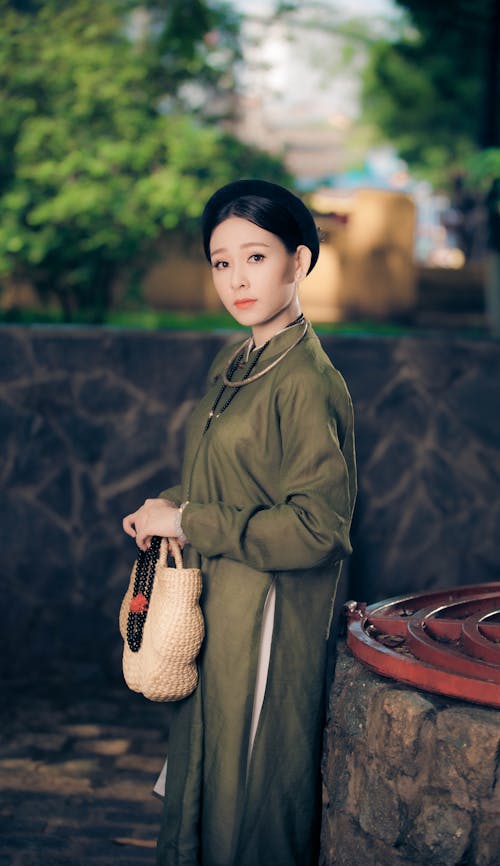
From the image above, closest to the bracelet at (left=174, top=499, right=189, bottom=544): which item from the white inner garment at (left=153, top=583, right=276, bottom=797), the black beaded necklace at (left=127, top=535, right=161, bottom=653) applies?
the black beaded necklace at (left=127, top=535, right=161, bottom=653)

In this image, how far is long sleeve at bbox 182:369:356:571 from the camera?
8.44ft

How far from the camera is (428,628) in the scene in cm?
289

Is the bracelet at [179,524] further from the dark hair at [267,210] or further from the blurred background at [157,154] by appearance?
the blurred background at [157,154]

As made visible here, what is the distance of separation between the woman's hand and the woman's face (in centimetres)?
A: 52

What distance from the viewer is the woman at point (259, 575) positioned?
8.69ft

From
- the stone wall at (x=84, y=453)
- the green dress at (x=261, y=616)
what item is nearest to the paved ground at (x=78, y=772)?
the stone wall at (x=84, y=453)

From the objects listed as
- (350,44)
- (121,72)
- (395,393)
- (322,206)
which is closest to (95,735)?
(395,393)

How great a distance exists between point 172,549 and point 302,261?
2.66ft

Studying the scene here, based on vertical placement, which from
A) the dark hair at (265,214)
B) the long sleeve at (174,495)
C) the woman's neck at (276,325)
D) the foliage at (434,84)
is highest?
the foliage at (434,84)

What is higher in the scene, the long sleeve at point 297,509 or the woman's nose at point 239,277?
the woman's nose at point 239,277

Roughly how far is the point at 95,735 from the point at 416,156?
40.7 feet

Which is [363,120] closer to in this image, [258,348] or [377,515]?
[377,515]

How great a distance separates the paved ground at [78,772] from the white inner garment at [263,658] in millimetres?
1435

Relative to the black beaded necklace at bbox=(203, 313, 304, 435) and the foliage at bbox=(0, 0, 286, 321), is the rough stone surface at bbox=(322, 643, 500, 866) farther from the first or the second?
the foliage at bbox=(0, 0, 286, 321)
